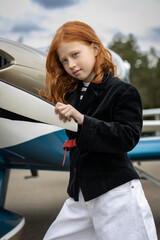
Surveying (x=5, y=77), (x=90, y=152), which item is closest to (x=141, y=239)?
(x=90, y=152)

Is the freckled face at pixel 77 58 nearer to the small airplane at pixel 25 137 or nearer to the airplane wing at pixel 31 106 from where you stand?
the airplane wing at pixel 31 106

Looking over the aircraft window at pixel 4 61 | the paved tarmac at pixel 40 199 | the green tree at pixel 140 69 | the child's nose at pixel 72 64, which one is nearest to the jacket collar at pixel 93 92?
the child's nose at pixel 72 64

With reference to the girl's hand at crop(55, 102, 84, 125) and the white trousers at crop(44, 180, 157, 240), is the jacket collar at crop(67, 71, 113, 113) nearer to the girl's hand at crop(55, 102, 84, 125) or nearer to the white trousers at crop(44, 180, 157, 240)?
the girl's hand at crop(55, 102, 84, 125)

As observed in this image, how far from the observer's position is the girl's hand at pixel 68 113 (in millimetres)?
1179

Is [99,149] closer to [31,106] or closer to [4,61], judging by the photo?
[31,106]

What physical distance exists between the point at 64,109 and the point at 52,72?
394 millimetres

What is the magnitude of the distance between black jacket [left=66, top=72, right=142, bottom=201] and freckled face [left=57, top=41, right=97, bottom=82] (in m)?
0.07

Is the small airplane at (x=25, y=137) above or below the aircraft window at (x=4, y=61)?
below

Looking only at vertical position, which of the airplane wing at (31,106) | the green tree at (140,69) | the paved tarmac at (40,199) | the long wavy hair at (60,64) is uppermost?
the long wavy hair at (60,64)

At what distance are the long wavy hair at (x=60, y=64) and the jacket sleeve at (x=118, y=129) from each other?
19 cm

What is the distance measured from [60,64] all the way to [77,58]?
200mm

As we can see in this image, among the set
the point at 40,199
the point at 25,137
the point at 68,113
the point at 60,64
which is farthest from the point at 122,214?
the point at 40,199

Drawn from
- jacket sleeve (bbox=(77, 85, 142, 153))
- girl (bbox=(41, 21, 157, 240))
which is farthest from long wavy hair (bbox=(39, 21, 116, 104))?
jacket sleeve (bbox=(77, 85, 142, 153))

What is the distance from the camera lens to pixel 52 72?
1.52 metres
